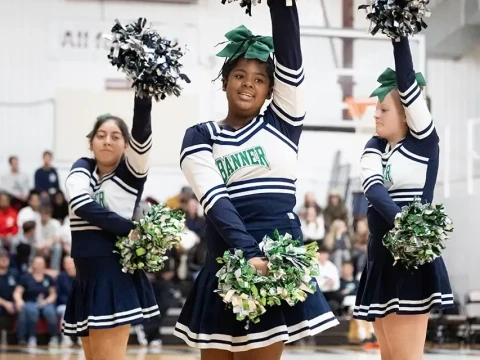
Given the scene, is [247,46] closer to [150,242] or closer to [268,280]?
[268,280]

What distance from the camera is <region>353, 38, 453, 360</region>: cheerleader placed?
11.3ft

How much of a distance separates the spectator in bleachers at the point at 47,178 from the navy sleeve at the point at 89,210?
7.26m

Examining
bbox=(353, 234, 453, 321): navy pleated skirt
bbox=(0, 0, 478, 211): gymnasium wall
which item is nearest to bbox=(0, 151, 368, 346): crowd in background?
bbox=(0, 0, 478, 211): gymnasium wall

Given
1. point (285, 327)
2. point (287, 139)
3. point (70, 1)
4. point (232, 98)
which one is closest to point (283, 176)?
point (287, 139)

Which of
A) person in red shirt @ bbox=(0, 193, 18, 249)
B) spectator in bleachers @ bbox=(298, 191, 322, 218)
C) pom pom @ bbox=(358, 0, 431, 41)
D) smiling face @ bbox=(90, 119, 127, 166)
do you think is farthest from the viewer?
spectator in bleachers @ bbox=(298, 191, 322, 218)

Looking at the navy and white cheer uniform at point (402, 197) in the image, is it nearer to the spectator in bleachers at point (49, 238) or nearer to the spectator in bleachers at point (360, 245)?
the spectator in bleachers at point (360, 245)

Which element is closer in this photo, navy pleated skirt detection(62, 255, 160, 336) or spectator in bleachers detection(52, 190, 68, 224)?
navy pleated skirt detection(62, 255, 160, 336)

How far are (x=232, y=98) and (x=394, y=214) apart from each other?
96 cm

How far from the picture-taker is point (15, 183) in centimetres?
1139

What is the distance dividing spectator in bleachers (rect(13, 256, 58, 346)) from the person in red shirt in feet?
3.20

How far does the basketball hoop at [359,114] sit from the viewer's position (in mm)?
11859

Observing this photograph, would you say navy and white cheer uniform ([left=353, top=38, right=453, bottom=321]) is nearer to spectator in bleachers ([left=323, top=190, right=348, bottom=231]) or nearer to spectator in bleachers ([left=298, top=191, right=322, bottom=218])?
spectator in bleachers ([left=298, top=191, right=322, bottom=218])

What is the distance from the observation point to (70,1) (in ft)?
39.8

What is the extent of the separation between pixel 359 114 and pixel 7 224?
513cm
